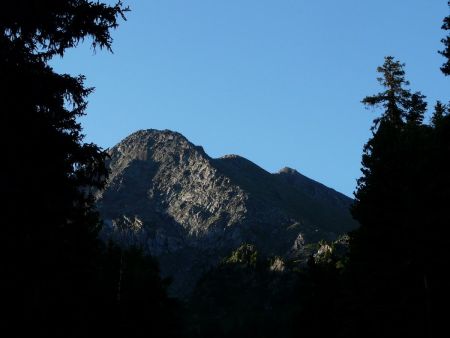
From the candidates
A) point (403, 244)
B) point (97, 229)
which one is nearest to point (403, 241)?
point (403, 244)

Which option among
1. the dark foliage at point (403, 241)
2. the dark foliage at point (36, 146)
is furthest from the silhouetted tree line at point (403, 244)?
the dark foliage at point (36, 146)

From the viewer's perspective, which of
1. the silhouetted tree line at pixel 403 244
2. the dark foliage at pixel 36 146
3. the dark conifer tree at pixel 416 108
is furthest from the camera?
the dark conifer tree at pixel 416 108

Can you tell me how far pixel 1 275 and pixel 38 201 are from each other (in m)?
1.67

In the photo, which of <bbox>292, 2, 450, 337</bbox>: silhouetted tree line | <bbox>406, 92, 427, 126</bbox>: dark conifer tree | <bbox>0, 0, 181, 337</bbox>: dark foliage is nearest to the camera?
<bbox>0, 0, 181, 337</bbox>: dark foliage

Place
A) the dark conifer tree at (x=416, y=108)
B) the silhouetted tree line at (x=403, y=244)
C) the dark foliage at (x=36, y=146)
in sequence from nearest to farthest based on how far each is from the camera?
1. the dark foliage at (x=36, y=146)
2. the silhouetted tree line at (x=403, y=244)
3. the dark conifer tree at (x=416, y=108)

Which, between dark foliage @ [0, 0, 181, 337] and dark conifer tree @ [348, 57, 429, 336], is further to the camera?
dark conifer tree @ [348, 57, 429, 336]

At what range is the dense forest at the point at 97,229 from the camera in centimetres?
1234

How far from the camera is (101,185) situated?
1493cm

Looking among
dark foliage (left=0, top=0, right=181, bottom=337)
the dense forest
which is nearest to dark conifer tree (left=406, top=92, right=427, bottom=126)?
the dense forest

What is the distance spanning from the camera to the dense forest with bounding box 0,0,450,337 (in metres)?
12.3

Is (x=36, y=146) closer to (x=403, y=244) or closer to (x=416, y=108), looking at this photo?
(x=403, y=244)

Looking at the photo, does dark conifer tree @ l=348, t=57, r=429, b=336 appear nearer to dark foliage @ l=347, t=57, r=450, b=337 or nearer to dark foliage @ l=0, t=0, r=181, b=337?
dark foliage @ l=347, t=57, r=450, b=337

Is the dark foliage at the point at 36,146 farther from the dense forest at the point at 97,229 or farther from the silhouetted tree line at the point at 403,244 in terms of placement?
the silhouetted tree line at the point at 403,244

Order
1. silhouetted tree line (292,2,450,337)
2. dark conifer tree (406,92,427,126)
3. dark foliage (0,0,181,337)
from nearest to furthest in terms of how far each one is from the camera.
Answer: dark foliage (0,0,181,337) → silhouetted tree line (292,2,450,337) → dark conifer tree (406,92,427,126)
